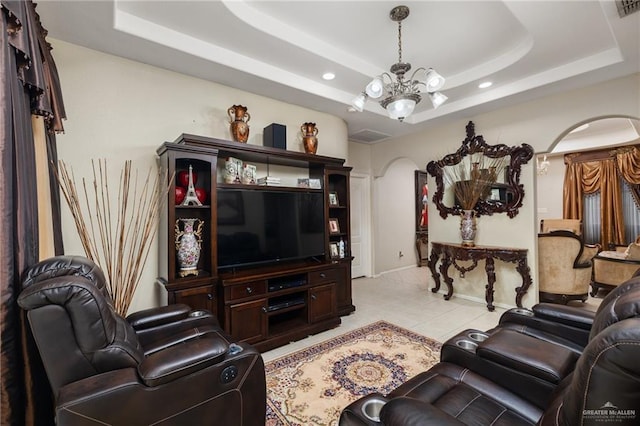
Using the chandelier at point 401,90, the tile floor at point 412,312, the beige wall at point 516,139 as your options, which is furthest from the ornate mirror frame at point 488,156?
the chandelier at point 401,90

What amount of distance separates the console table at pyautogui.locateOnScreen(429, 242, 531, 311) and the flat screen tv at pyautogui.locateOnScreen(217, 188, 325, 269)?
201cm

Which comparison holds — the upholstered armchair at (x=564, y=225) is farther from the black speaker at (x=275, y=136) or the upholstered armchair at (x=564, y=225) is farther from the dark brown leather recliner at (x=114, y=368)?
the dark brown leather recliner at (x=114, y=368)

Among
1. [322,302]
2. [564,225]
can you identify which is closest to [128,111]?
[322,302]

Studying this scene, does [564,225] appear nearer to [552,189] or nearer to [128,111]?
[552,189]

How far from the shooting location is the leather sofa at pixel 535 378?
0.67 m

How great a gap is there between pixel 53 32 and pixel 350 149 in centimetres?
422

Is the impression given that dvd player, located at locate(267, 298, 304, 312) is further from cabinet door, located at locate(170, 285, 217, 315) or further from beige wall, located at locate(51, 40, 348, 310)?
beige wall, located at locate(51, 40, 348, 310)

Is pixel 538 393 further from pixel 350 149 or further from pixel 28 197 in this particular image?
pixel 350 149

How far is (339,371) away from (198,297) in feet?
4.46

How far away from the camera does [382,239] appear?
6.18 metres

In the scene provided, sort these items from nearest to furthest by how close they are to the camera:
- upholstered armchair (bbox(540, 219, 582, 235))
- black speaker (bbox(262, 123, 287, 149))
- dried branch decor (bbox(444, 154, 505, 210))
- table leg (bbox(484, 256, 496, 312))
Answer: black speaker (bbox(262, 123, 287, 149)) → table leg (bbox(484, 256, 496, 312)) → dried branch decor (bbox(444, 154, 505, 210)) → upholstered armchair (bbox(540, 219, 582, 235))

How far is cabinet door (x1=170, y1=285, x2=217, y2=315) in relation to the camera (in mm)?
2436

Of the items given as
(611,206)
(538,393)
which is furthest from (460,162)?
(611,206)

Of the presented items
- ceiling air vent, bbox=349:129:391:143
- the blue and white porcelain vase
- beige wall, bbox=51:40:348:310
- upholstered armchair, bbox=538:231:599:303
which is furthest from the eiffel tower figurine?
upholstered armchair, bbox=538:231:599:303
